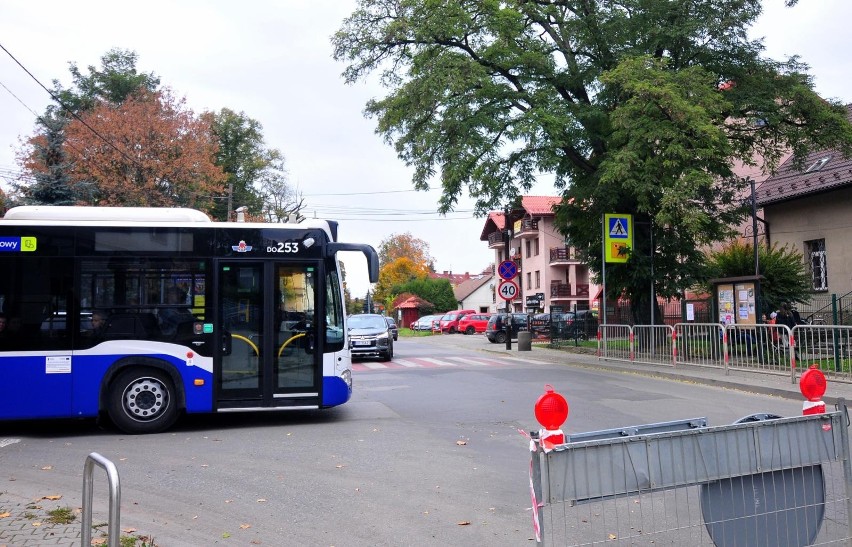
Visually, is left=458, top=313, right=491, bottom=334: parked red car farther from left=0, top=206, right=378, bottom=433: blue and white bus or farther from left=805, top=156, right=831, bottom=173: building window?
left=0, top=206, right=378, bottom=433: blue and white bus

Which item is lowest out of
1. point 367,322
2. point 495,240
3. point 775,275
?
point 367,322

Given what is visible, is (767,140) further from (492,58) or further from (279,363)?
(279,363)

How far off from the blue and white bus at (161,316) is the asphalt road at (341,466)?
1.91ft

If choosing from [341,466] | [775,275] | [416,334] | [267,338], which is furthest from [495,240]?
[341,466]

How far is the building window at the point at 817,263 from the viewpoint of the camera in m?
28.7

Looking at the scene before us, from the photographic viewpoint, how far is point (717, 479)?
13.4 feet

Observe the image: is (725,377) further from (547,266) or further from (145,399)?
(547,266)

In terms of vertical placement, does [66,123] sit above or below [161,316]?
above

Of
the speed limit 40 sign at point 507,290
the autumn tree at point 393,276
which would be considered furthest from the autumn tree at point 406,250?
the speed limit 40 sign at point 507,290

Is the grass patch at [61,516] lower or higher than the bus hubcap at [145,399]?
lower

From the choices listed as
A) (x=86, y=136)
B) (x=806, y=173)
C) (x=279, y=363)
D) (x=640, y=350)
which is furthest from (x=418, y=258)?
(x=279, y=363)

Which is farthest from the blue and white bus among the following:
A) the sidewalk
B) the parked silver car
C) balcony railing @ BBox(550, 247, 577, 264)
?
balcony railing @ BBox(550, 247, 577, 264)

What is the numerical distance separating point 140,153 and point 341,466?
3460cm

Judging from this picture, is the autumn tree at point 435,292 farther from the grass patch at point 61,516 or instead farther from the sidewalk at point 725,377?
the grass patch at point 61,516
